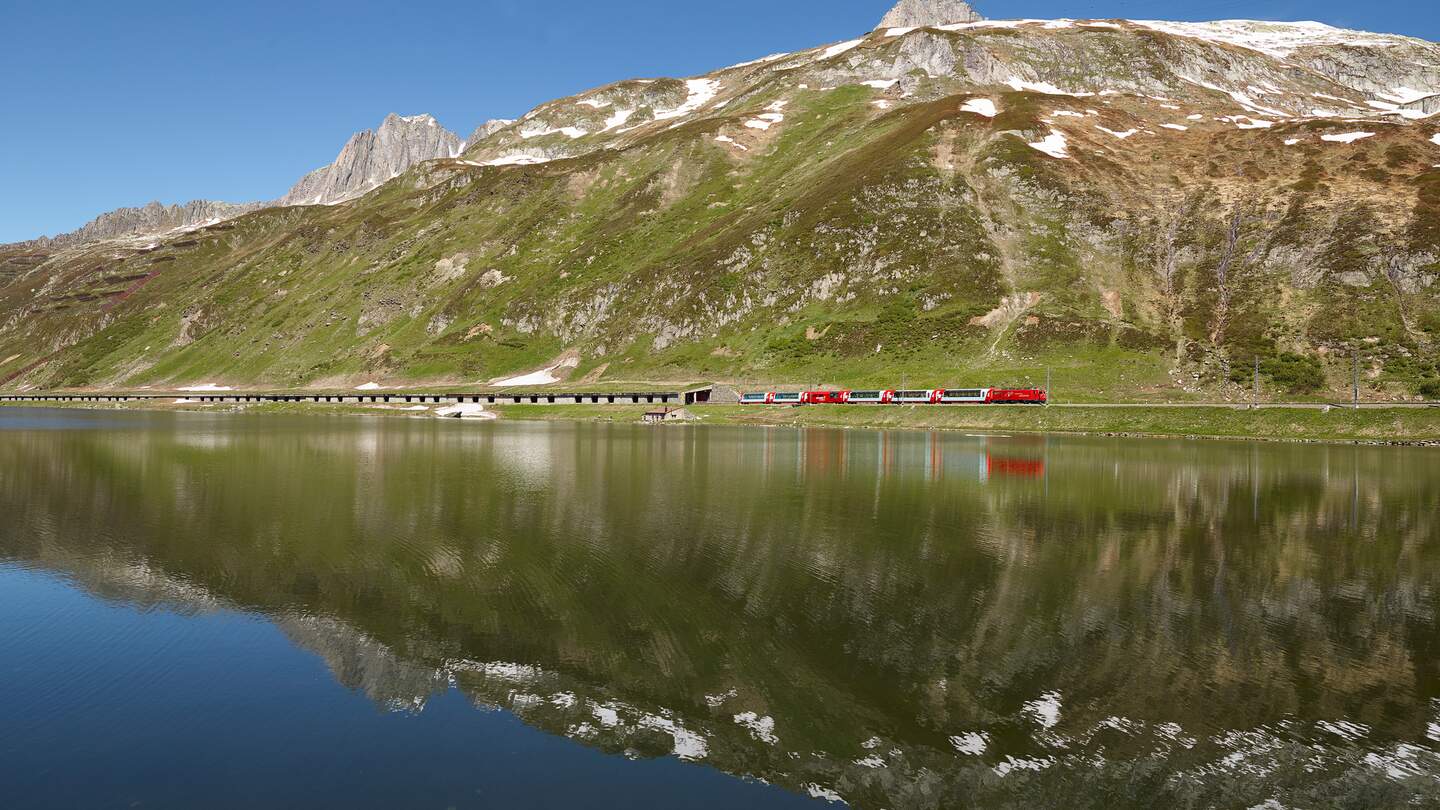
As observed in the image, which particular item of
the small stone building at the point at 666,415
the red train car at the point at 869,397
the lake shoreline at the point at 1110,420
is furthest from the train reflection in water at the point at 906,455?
the small stone building at the point at 666,415

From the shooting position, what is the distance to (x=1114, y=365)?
414 ft

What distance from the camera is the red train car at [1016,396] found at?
383 feet

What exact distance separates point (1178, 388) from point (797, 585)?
116m

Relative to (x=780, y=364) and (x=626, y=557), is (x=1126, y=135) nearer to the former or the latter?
(x=780, y=364)

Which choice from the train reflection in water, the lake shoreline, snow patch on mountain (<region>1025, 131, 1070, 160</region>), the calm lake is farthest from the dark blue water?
snow patch on mountain (<region>1025, 131, 1070, 160</region>)

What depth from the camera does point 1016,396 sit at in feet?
387

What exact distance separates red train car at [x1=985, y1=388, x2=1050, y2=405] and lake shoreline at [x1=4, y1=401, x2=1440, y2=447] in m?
8.34

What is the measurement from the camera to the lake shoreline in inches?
3430

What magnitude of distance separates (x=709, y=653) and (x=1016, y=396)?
110 m

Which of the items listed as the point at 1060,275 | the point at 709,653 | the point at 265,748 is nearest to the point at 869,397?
the point at 1060,275

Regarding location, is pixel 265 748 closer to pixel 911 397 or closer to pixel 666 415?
pixel 666 415

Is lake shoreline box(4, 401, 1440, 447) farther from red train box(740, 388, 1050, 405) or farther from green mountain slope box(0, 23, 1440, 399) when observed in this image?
green mountain slope box(0, 23, 1440, 399)

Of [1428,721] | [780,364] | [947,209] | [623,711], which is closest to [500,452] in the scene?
[623,711]

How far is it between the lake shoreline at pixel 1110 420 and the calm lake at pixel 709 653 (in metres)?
58.5
